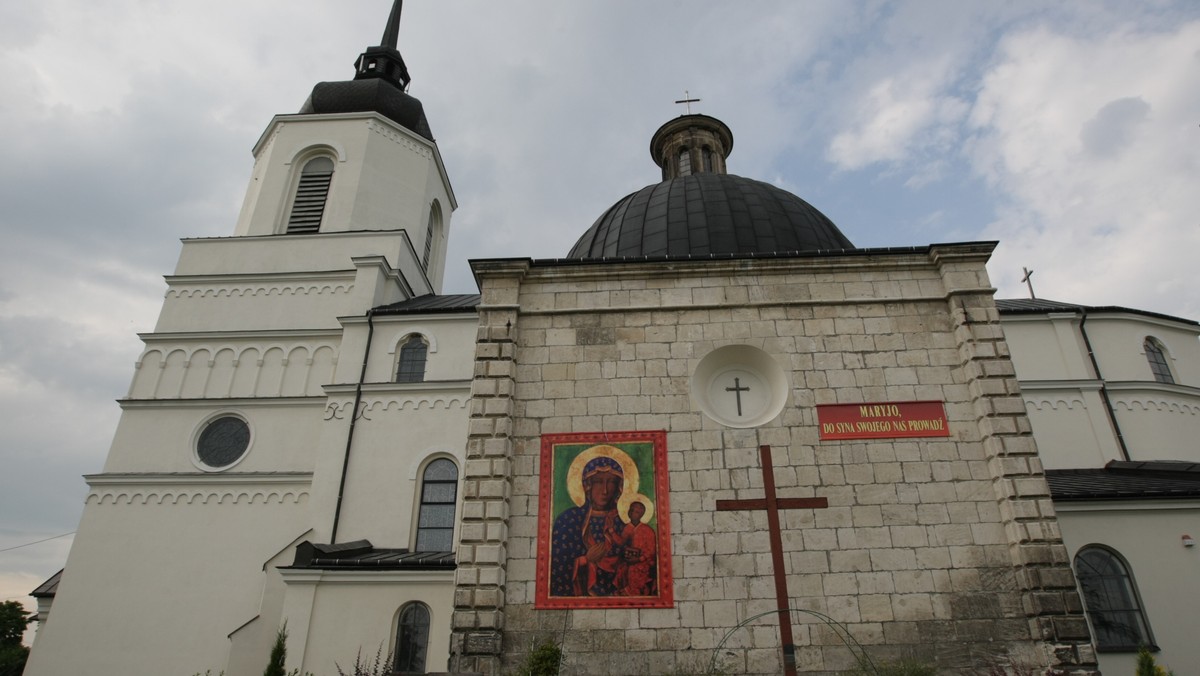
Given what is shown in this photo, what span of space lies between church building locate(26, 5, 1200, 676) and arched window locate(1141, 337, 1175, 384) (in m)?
0.13

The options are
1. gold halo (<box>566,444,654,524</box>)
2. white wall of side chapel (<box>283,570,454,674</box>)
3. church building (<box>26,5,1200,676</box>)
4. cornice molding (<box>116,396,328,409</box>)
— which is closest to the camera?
church building (<box>26,5,1200,676</box>)

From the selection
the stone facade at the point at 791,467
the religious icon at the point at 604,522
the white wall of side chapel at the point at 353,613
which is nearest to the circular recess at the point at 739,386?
the stone facade at the point at 791,467

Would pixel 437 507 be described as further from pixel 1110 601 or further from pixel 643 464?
pixel 1110 601

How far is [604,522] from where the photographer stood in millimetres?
8781

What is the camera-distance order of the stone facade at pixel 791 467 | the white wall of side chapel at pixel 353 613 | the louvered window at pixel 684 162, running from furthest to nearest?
the louvered window at pixel 684 162, the white wall of side chapel at pixel 353 613, the stone facade at pixel 791 467

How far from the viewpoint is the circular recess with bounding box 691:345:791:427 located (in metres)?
9.52

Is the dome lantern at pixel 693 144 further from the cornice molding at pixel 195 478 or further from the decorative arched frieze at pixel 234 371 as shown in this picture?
the cornice molding at pixel 195 478

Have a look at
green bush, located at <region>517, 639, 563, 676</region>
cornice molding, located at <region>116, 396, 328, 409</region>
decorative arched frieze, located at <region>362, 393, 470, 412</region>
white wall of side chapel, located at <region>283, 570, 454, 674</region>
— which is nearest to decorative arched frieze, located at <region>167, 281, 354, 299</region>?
cornice molding, located at <region>116, 396, 328, 409</region>

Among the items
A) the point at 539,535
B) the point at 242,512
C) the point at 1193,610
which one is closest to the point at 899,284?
the point at 539,535

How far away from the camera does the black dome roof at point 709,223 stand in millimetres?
14906

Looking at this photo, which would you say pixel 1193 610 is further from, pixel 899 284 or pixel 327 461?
pixel 327 461

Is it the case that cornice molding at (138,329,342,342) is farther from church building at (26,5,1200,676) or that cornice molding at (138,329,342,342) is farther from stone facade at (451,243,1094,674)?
stone facade at (451,243,1094,674)

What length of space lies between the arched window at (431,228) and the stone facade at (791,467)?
1222 cm

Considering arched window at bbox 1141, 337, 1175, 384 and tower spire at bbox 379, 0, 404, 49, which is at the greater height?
tower spire at bbox 379, 0, 404, 49
